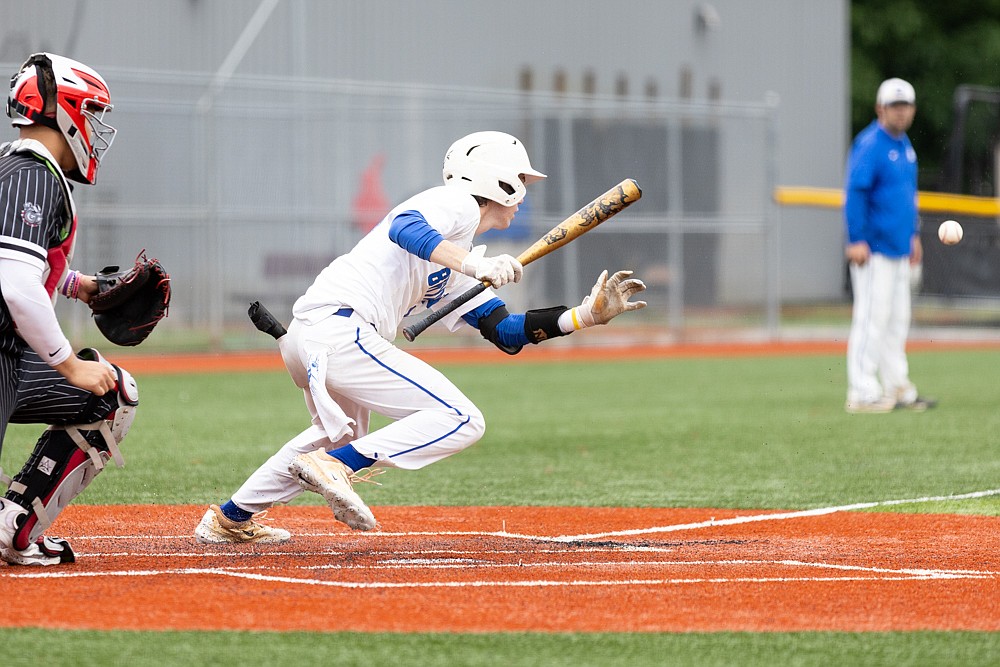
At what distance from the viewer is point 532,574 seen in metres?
5.15

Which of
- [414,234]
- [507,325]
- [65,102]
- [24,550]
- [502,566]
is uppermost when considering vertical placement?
[65,102]

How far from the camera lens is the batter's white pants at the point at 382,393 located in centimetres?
545

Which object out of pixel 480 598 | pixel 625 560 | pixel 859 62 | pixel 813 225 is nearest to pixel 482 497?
pixel 625 560

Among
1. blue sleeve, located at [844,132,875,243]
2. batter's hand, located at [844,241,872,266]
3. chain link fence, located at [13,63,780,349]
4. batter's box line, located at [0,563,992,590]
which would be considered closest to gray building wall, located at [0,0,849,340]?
chain link fence, located at [13,63,780,349]

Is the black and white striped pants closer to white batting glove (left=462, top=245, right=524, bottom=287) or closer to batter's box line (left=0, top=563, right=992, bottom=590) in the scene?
batter's box line (left=0, top=563, right=992, bottom=590)

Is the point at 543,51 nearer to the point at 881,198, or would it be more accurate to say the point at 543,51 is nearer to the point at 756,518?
the point at 881,198

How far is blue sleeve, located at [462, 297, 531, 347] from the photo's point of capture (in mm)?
6000

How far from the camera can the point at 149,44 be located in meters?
20.9

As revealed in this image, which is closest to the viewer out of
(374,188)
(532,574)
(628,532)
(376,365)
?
(532,574)

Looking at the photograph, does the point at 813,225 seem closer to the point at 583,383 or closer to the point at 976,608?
the point at 583,383

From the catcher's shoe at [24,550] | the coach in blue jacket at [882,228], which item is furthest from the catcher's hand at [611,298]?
the coach in blue jacket at [882,228]

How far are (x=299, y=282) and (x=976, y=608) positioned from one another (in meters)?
14.5

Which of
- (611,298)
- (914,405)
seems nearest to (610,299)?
(611,298)

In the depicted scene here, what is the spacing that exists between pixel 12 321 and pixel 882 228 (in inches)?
311
